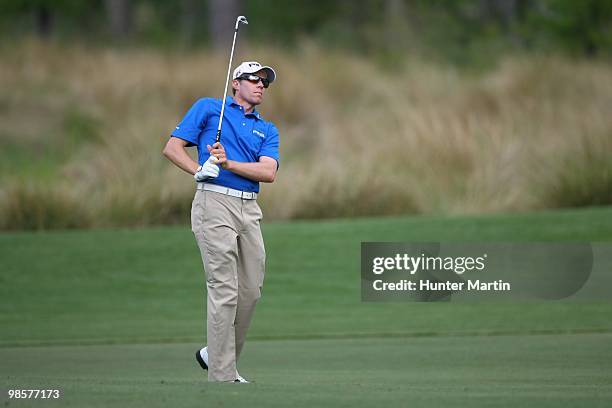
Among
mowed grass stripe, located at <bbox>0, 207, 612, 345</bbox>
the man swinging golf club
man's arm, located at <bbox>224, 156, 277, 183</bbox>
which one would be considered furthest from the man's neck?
mowed grass stripe, located at <bbox>0, 207, 612, 345</bbox>

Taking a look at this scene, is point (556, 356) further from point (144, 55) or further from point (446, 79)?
point (144, 55)

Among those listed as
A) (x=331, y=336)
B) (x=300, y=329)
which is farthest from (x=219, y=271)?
(x=300, y=329)

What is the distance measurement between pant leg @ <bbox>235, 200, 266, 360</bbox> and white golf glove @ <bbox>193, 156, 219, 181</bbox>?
37 centimetres

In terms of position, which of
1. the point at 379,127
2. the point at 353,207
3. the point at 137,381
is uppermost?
the point at 379,127

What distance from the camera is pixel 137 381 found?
680 centimetres

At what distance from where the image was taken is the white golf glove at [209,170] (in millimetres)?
6703

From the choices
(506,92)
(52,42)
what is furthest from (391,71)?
(52,42)

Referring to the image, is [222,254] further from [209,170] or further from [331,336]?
[331,336]

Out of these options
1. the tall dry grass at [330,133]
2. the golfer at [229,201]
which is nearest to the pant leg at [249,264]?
the golfer at [229,201]

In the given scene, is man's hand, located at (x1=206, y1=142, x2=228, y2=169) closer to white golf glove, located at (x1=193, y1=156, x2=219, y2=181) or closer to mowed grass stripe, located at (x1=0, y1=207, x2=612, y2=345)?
white golf glove, located at (x1=193, y1=156, x2=219, y2=181)

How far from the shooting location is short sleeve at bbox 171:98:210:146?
7.12 meters

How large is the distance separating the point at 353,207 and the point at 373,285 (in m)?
4.13

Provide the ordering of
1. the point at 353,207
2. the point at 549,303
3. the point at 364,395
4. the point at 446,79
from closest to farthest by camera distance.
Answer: the point at 364,395
the point at 549,303
the point at 353,207
the point at 446,79

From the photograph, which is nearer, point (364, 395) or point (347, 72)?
point (364, 395)
